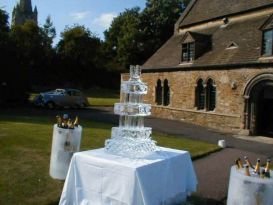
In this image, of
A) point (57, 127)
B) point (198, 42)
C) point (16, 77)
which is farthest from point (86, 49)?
point (57, 127)

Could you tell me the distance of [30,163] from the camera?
927 cm

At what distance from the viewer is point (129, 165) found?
17.0 feet

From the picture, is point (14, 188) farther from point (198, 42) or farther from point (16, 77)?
point (16, 77)

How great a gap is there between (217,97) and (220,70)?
1781 millimetres

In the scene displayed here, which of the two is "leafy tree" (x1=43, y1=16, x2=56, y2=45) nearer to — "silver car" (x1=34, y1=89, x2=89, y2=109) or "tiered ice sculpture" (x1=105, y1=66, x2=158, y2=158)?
"silver car" (x1=34, y1=89, x2=89, y2=109)

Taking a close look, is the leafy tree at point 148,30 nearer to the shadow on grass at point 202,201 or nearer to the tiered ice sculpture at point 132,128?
the shadow on grass at point 202,201

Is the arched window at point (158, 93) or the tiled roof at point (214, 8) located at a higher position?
the tiled roof at point (214, 8)

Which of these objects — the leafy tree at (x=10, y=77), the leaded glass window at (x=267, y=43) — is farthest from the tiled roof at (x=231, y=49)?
the leafy tree at (x=10, y=77)

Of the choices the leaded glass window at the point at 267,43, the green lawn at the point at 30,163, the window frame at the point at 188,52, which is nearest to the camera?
the green lawn at the point at 30,163

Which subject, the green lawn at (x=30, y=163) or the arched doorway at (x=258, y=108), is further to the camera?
the arched doorway at (x=258, y=108)

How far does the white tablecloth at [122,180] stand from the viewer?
509 cm

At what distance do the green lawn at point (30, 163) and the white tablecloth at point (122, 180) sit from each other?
120cm

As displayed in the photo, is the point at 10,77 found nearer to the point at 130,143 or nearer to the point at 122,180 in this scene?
the point at 130,143

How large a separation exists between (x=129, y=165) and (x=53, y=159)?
3381 millimetres
